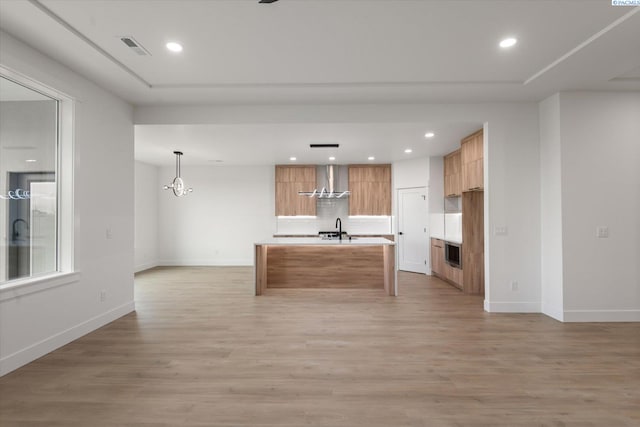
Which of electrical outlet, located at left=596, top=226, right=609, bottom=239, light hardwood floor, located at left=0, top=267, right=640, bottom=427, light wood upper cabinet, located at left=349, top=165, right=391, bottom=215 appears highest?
light wood upper cabinet, located at left=349, top=165, right=391, bottom=215

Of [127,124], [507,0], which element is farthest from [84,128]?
[507,0]

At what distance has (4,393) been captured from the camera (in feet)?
8.25

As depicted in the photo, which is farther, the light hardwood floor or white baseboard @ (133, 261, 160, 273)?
white baseboard @ (133, 261, 160, 273)

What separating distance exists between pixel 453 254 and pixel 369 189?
10.1 ft

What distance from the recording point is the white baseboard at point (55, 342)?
287 centimetres

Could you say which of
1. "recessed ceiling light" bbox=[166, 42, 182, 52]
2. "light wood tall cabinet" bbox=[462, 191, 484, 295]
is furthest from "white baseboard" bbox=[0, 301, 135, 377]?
"light wood tall cabinet" bbox=[462, 191, 484, 295]

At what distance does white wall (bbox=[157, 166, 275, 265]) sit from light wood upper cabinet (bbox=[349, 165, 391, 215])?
2309 millimetres

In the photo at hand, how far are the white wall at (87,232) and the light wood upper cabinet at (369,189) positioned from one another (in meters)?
5.54

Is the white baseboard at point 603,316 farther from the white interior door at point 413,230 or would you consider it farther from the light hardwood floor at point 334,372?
the white interior door at point 413,230

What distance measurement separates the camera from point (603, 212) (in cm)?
417

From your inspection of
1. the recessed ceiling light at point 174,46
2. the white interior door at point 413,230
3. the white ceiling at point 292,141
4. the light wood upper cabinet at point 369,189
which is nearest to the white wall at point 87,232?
the white ceiling at point 292,141

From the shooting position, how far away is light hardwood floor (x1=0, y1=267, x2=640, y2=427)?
224 centimetres

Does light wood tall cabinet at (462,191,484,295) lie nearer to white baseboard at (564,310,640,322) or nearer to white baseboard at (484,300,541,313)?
white baseboard at (484,300,541,313)

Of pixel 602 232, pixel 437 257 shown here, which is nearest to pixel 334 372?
pixel 602 232
